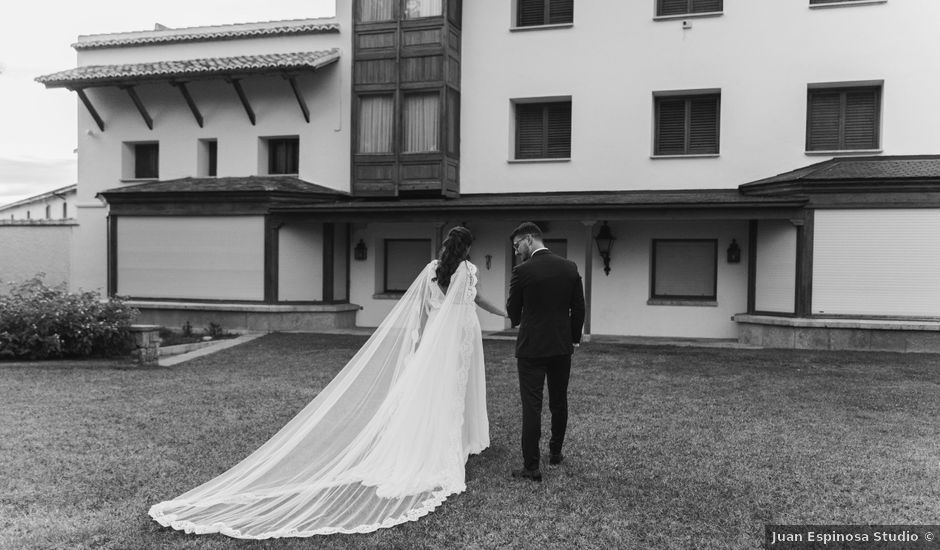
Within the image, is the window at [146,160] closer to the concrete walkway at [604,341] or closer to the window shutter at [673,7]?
the concrete walkway at [604,341]

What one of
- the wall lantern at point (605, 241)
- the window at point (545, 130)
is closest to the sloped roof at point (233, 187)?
the window at point (545, 130)

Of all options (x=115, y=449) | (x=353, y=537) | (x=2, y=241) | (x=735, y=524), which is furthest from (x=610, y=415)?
(x=2, y=241)

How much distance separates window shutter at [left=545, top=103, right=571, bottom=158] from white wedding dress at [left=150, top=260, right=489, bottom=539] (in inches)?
469

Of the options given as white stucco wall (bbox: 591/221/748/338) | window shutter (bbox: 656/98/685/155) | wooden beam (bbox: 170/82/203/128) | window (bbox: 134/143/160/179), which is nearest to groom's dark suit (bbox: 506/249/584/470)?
white stucco wall (bbox: 591/221/748/338)

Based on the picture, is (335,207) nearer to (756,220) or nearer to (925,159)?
(756,220)

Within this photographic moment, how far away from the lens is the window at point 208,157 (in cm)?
1972

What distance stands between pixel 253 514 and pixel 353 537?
72cm

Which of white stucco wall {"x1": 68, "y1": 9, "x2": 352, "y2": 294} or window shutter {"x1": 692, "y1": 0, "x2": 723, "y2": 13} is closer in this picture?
window shutter {"x1": 692, "y1": 0, "x2": 723, "y2": 13}

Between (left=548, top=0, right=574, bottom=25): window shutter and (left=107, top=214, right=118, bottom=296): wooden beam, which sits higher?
(left=548, top=0, right=574, bottom=25): window shutter

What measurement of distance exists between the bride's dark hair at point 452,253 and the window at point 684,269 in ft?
38.1

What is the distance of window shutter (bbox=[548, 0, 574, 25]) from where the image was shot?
17.6m

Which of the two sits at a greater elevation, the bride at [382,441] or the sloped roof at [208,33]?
the sloped roof at [208,33]

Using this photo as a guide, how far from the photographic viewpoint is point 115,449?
6.71m

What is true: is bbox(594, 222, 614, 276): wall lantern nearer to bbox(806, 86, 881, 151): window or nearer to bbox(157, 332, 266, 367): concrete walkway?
bbox(806, 86, 881, 151): window
